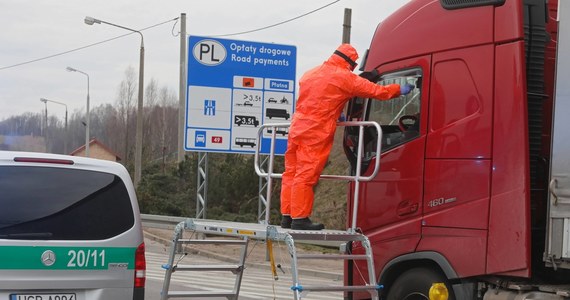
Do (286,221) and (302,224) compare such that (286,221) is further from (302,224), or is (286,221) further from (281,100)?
(281,100)

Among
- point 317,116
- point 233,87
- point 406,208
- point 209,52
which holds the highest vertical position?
point 209,52

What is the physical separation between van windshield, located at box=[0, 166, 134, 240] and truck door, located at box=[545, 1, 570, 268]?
3153mm

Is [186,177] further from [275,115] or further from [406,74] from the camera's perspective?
[406,74]

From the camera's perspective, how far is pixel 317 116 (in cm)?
673

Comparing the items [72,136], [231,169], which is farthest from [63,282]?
[72,136]

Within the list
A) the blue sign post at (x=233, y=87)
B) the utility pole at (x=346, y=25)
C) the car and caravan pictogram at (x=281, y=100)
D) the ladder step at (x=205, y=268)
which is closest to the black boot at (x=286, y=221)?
the ladder step at (x=205, y=268)

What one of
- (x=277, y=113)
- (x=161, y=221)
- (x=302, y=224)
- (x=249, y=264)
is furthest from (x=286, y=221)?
(x=161, y=221)

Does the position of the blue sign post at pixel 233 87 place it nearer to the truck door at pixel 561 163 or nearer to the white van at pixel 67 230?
the white van at pixel 67 230

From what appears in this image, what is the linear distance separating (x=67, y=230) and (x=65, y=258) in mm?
210

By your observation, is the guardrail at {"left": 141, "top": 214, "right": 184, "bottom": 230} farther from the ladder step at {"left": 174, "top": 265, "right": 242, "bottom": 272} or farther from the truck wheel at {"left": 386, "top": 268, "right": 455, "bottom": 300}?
the truck wheel at {"left": 386, "top": 268, "right": 455, "bottom": 300}

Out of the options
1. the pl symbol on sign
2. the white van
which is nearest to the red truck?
the white van

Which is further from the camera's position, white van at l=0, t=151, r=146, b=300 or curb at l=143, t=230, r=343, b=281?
curb at l=143, t=230, r=343, b=281

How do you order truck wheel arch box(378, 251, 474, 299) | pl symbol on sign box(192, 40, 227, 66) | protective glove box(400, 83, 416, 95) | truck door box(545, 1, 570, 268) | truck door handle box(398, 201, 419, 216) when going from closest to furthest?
truck door box(545, 1, 570, 268) < truck wheel arch box(378, 251, 474, 299) < truck door handle box(398, 201, 419, 216) < protective glove box(400, 83, 416, 95) < pl symbol on sign box(192, 40, 227, 66)

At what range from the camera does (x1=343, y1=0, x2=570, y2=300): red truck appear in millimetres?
5902
